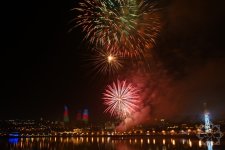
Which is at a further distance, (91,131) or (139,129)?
(91,131)

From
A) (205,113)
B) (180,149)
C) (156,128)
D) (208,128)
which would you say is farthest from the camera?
(156,128)

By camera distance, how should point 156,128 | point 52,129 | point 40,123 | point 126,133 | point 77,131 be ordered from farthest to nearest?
point 40,123 → point 52,129 → point 77,131 → point 156,128 → point 126,133

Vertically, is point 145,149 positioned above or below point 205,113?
below

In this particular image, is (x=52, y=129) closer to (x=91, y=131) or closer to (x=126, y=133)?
(x=91, y=131)

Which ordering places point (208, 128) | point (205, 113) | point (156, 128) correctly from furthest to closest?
point (156, 128) < point (208, 128) < point (205, 113)

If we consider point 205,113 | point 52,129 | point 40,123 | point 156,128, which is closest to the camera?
point 205,113

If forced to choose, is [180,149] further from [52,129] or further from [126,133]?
[52,129]

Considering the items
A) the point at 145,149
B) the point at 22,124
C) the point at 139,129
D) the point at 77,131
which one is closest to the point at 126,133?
the point at 139,129

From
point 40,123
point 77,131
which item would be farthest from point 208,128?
point 40,123

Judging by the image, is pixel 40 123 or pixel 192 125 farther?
pixel 40 123
